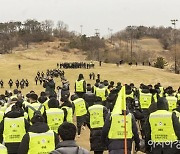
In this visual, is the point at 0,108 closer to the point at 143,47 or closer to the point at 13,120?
the point at 13,120

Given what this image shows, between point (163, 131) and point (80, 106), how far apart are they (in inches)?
236

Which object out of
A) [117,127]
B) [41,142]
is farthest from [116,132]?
[41,142]

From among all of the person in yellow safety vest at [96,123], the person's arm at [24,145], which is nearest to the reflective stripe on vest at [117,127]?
the person's arm at [24,145]

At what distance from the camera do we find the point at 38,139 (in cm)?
686

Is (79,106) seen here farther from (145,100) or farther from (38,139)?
(38,139)

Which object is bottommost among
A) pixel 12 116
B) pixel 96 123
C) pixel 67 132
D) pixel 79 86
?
pixel 96 123

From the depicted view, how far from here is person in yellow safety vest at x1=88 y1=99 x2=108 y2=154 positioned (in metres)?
10.6

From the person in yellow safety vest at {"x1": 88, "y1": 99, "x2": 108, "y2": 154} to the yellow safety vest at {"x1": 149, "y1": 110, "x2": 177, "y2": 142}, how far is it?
268 centimetres

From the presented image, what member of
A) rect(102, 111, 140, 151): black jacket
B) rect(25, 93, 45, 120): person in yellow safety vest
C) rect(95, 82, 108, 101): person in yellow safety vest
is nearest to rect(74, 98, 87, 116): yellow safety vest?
rect(95, 82, 108, 101): person in yellow safety vest

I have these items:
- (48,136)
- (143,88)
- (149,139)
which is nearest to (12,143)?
(48,136)

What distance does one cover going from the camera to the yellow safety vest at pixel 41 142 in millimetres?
6809

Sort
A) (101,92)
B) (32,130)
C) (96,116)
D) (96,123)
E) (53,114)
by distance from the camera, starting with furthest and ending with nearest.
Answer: (101,92) → (96,123) → (96,116) → (53,114) → (32,130)

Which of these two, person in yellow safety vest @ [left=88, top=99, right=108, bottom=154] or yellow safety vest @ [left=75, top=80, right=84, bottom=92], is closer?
person in yellow safety vest @ [left=88, top=99, right=108, bottom=154]

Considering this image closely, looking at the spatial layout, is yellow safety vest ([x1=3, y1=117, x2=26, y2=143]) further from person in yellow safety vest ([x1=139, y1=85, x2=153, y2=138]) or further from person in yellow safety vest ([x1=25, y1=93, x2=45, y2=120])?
person in yellow safety vest ([x1=139, y1=85, x2=153, y2=138])
